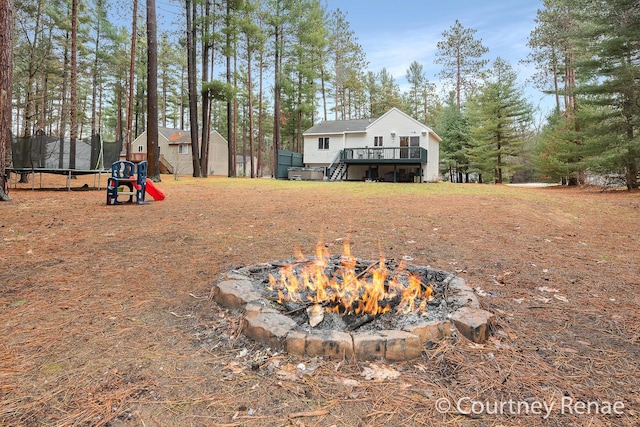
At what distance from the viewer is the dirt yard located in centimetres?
139

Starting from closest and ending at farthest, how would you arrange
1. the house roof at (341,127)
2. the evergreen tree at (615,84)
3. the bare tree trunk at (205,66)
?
1. the evergreen tree at (615,84)
2. the bare tree trunk at (205,66)
3. the house roof at (341,127)

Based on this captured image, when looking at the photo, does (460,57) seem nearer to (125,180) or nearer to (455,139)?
(455,139)

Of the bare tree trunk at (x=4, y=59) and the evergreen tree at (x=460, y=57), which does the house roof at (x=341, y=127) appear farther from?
the bare tree trunk at (x=4, y=59)

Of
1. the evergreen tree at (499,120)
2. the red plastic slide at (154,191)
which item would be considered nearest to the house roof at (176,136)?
the red plastic slide at (154,191)

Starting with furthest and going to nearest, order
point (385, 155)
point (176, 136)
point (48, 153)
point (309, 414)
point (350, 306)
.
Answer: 1. point (176, 136)
2. point (385, 155)
3. point (48, 153)
4. point (350, 306)
5. point (309, 414)

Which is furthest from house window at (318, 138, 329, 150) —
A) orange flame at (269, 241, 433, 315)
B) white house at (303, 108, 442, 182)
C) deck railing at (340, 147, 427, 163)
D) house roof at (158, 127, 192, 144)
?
orange flame at (269, 241, 433, 315)

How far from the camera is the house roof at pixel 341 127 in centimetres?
2471

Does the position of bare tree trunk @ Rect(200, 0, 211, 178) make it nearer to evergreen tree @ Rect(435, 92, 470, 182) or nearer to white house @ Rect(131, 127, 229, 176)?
white house @ Rect(131, 127, 229, 176)

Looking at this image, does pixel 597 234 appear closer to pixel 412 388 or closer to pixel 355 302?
pixel 355 302

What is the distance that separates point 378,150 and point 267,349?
836 inches

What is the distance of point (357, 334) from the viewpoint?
1.82m

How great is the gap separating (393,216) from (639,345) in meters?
4.22

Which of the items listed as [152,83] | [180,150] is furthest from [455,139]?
[180,150]

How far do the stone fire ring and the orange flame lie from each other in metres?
0.24
